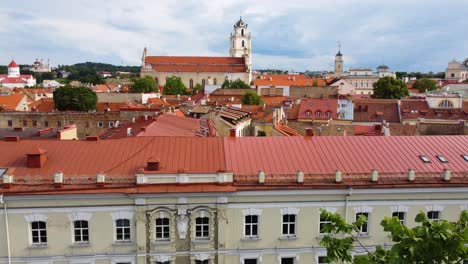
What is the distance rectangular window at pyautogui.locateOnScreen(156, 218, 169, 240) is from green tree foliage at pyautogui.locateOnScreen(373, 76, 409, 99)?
318 feet

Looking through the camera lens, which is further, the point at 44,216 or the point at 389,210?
the point at 389,210

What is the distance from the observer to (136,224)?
22953 mm

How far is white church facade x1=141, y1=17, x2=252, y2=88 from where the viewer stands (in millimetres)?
165375

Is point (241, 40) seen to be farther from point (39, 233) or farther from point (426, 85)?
point (39, 233)

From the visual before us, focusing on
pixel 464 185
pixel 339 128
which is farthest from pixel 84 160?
pixel 339 128

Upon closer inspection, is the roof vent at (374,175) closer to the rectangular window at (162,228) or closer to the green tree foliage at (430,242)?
the green tree foliage at (430,242)

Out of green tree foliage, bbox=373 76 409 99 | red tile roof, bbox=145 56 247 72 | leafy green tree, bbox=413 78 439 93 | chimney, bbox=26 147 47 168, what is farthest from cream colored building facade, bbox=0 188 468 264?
red tile roof, bbox=145 56 247 72

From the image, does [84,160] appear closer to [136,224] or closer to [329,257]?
[136,224]

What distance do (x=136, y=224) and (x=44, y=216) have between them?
16.6 feet

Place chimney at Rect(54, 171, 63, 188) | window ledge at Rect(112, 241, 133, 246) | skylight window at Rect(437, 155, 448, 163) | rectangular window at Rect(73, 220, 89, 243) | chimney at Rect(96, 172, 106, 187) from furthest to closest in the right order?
skylight window at Rect(437, 155, 448, 163) < window ledge at Rect(112, 241, 133, 246) < rectangular window at Rect(73, 220, 89, 243) < chimney at Rect(96, 172, 106, 187) < chimney at Rect(54, 171, 63, 188)

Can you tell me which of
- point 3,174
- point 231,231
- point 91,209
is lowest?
point 231,231

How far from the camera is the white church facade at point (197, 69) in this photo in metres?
165

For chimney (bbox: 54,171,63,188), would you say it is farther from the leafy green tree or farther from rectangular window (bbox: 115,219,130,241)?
the leafy green tree

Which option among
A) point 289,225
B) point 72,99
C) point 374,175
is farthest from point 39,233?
point 72,99
